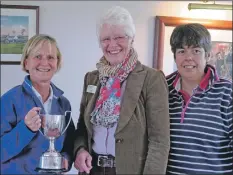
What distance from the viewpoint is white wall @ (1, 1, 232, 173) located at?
2.73 m

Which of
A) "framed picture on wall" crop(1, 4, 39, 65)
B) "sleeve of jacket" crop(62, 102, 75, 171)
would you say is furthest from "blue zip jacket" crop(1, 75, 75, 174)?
"framed picture on wall" crop(1, 4, 39, 65)

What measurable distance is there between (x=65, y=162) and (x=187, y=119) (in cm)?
57

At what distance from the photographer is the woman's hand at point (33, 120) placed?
1.41m

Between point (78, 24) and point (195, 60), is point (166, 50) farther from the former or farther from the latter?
point (195, 60)

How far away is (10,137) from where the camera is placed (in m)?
1.46

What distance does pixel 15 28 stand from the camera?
270 centimetres

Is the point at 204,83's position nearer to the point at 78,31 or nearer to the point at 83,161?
the point at 83,161

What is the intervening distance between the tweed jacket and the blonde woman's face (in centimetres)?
38

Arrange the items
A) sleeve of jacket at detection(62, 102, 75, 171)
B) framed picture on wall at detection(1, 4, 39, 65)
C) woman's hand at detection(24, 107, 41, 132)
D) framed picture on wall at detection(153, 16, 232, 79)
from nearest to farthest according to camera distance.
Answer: woman's hand at detection(24, 107, 41, 132) < sleeve of jacket at detection(62, 102, 75, 171) < framed picture on wall at detection(1, 4, 39, 65) < framed picture on wall at detection(153, 16, 232, 79)

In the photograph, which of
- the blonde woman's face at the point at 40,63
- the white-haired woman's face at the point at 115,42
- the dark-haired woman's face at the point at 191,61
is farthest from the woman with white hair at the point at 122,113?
the blonde woman's face at the point at 40,63

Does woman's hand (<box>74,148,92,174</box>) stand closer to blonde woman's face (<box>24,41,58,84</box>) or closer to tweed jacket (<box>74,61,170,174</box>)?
tweed jacket (<box>74,61,170,174</box>)

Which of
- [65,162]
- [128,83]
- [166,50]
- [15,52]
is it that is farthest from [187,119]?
[15,52]

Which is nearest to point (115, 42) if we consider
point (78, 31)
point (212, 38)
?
point (78, 31)

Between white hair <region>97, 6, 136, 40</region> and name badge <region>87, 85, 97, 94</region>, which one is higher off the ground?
white hair <region>97, 6, 136, 40</region>
